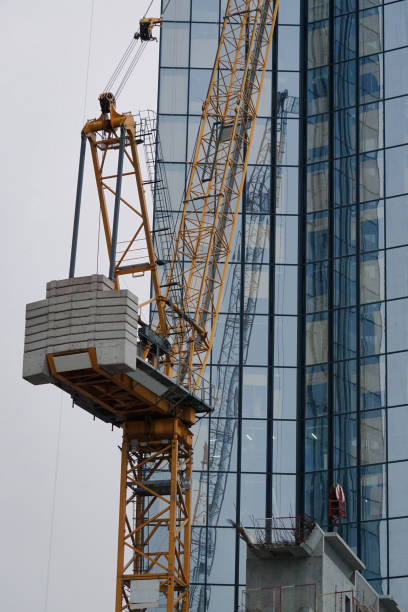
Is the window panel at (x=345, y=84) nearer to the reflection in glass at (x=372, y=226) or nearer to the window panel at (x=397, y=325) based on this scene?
the reflection in glass at (x=372, y=226)

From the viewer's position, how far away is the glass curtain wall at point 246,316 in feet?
287

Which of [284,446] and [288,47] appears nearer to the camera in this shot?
[284,446]

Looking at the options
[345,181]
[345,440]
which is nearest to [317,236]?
[345,181]

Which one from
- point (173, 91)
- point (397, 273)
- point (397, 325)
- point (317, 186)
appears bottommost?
point (397, 325)

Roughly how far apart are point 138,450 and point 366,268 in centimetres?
2698

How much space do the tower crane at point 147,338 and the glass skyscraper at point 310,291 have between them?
7.55 meters

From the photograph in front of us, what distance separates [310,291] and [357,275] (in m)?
3.94

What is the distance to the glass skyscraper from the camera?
86.4 metres

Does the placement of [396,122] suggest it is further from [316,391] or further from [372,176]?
[316,391]

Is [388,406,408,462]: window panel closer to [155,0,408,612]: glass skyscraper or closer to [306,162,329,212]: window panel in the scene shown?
[155,0,408,612]: glass skyscraper

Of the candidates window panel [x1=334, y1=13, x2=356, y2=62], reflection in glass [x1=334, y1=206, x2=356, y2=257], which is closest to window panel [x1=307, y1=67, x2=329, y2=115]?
window panel [x1=334, y1=13, x2=356, y2=62]

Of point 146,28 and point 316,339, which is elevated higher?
point 146,28

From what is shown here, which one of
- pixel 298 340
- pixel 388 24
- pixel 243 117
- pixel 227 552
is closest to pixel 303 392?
pixel 298 340

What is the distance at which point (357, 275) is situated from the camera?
9200 cm
